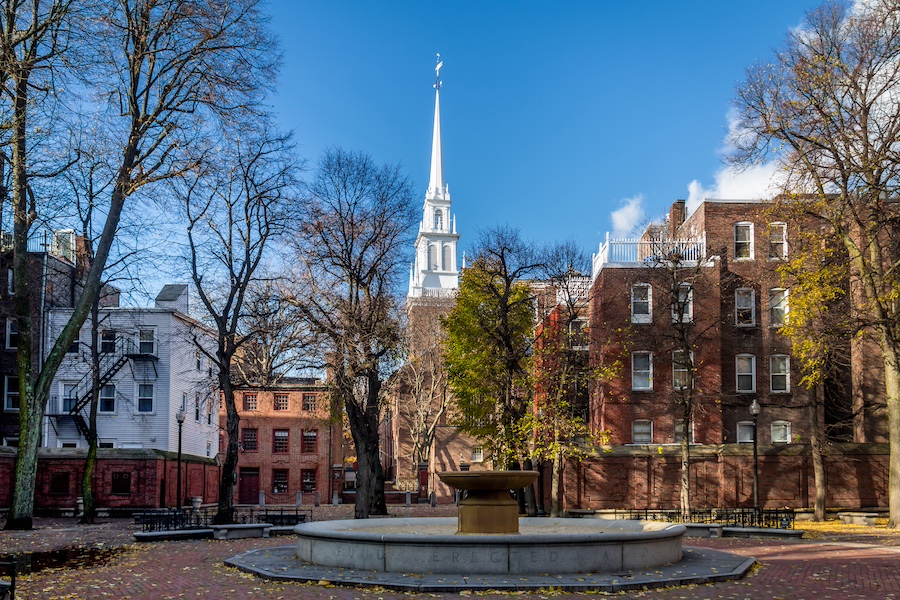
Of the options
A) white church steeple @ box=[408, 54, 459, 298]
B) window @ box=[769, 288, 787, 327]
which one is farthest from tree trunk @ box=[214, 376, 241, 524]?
white church steeple @ box=[408, 54, 459, 298]

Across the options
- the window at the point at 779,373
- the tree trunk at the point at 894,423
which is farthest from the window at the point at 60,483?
the tree trunk at the point at 894,423

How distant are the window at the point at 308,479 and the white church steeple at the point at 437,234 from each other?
3149 centimetres

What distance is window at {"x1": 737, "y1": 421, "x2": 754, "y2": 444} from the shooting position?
144ft

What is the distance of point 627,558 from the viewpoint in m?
16.8

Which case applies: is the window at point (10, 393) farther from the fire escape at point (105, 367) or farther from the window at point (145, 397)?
the window at point (145, 397)

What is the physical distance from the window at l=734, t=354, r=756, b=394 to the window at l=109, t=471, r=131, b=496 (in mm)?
29185

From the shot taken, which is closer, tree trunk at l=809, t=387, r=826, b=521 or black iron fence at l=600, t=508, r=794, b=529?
black iron fence at l=600, t=508, r=794, b=529

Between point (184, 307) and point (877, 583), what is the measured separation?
4805 centimetres

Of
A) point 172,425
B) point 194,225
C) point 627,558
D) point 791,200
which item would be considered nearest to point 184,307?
point 172,425

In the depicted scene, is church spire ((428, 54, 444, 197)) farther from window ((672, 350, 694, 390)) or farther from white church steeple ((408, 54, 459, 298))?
window ((672, 350, 694, 390))

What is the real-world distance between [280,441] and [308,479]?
357 centimetres

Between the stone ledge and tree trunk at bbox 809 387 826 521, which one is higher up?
tree trunk at bbox 809 387 826 521

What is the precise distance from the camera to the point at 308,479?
70062mm

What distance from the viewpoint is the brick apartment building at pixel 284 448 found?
69.4 m
